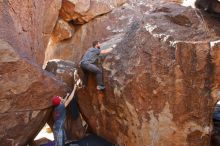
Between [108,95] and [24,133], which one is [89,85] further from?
[24,133]

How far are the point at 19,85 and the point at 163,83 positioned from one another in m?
2.95

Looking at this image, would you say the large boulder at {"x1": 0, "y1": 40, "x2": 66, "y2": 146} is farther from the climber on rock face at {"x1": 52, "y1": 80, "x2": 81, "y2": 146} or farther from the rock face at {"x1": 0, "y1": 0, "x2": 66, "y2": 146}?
the climber on rock face at {"x1": 52, "y1": 80, "x2": 81, "y2": 146}


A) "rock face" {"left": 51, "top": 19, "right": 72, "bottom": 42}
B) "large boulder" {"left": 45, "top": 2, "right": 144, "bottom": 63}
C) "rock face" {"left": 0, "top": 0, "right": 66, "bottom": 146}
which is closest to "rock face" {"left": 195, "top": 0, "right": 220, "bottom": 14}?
"rock face" {"left": 0, "top": 0, "right": 66, "bottom": 146}

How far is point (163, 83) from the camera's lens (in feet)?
19.0

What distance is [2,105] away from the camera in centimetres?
634

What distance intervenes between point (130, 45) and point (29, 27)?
109 inches

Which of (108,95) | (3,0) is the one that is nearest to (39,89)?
(108,95)

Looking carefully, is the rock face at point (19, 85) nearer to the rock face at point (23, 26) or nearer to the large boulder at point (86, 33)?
the rock face at point (23, 26)

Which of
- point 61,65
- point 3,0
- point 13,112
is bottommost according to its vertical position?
point 13,112

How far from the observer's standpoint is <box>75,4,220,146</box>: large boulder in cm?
557

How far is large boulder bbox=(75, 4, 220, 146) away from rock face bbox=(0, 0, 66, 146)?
123cm

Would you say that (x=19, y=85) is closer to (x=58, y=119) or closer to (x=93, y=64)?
(x=58, y=119)

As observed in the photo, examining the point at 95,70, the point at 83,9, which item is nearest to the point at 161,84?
the point at 95,70

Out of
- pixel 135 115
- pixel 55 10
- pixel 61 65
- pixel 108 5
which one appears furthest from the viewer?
pixel 108 5
